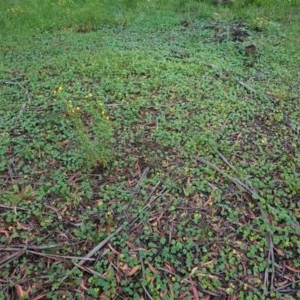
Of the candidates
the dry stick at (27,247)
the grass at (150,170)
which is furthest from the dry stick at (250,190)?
the dry stick at (27,247)

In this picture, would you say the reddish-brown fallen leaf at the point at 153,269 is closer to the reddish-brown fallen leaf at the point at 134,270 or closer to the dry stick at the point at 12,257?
the reddish-brown fallen leaf at the point at 134,270

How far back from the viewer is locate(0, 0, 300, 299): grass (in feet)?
7.59

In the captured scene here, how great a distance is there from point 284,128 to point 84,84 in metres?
2.38

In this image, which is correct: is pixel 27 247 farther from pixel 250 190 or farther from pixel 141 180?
pixel 250 190

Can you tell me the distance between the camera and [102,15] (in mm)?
6777

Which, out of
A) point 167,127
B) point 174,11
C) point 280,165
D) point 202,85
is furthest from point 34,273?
point 174,11

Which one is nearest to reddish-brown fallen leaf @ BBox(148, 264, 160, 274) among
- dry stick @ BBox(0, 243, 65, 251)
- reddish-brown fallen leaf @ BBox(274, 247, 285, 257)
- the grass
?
the grass

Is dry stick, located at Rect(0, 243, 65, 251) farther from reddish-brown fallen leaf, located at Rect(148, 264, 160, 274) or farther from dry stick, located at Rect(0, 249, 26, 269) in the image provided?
reddish-brown fallen leaf, located at Rect(148, 264, 160, 274)

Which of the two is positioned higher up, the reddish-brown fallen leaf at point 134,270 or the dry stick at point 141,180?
the dry stick at point 141,180

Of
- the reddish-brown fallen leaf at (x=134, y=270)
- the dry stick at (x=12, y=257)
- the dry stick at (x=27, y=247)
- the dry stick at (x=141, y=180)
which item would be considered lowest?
the reddish-brown fallen leaf at (x=134, y=270)

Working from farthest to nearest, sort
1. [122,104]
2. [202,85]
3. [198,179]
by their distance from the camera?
[202,85], [122,104], [198,179]

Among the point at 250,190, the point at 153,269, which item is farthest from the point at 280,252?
the point at 153,269

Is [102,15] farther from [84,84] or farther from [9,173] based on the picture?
[9,173]

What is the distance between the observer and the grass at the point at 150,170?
231 centimetres
